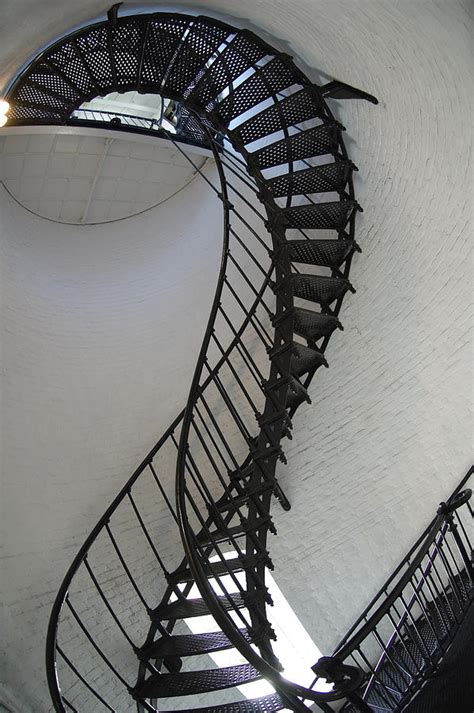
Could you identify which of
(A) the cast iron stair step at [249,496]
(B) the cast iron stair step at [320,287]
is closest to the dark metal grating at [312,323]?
(B) the cast iron stair step at [320,287]

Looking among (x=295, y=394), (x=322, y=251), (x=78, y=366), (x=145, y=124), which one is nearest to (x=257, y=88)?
(x=322, y=251)

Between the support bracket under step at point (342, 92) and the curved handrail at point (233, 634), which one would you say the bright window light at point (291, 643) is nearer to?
the curved handrail at point (233, 634)

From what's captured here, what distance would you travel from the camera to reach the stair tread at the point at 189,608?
3.75 meters

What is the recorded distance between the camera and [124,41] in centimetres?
452

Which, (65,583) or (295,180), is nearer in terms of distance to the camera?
(65,583)

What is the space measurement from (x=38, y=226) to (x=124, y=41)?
2348 mm

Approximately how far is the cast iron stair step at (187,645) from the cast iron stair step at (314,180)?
11.0 ft

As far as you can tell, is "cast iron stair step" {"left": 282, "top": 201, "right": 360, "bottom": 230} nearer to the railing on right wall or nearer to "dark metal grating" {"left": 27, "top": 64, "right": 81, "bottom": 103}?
"dark metal grating" {"left": 27, "top": 64, "right": 81, "bottom": 103}

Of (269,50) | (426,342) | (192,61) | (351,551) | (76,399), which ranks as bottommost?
(351,551)

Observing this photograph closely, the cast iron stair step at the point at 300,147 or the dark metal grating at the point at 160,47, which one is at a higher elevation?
the dark metal grating at the point at 160,47

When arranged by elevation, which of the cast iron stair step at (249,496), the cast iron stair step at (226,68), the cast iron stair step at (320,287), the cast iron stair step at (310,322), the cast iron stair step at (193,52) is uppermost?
the cast iron stair step at (193,52)

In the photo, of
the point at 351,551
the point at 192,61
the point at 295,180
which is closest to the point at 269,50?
the point at 192,61

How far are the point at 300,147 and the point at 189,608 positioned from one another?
361 centimetres

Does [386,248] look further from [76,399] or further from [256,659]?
[256,659]
